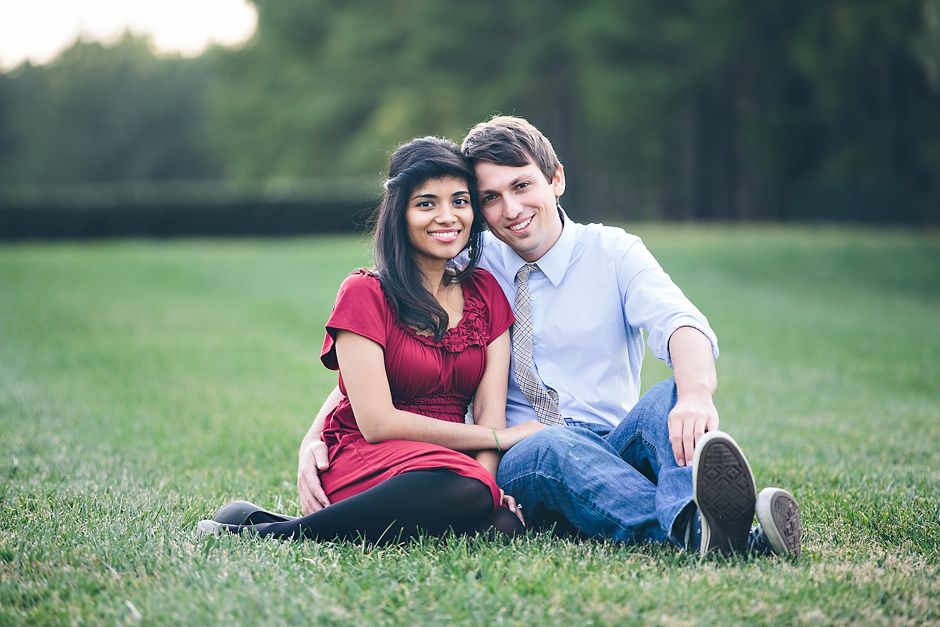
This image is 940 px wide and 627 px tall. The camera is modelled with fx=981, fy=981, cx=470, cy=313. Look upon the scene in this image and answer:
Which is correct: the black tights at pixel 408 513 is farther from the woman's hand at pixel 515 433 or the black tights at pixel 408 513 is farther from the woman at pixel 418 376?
the woman's hand at pixel 515 433

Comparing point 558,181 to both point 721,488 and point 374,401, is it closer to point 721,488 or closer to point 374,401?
point 374,401

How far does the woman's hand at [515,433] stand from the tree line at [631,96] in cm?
2499

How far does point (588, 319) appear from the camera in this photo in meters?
3.91

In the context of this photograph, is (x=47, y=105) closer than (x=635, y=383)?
No

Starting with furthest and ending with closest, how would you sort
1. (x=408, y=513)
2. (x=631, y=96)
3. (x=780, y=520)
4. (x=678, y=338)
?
(x=631, y=96) < (x=678, y=338) < (x=408, y=513) < (x=780, y=520)

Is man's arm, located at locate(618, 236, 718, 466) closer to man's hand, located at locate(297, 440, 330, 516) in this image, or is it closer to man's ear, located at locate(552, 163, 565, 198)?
man's ear, located at locate(552, 163, 565, 198)

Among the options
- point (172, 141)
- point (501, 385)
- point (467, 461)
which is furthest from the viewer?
point (172, 141)

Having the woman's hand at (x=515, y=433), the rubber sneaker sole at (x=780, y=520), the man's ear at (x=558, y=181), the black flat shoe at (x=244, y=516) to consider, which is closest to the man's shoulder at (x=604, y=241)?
the man's ear at (x=558, y=181)

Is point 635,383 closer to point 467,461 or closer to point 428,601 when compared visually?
point 467,461

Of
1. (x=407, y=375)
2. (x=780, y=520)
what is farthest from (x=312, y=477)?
(x=780, y=520)

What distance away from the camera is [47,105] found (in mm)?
60250

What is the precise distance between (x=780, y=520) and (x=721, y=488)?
0.28m

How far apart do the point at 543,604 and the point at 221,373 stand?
23.3 ft

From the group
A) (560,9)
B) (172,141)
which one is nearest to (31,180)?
(172,141)
